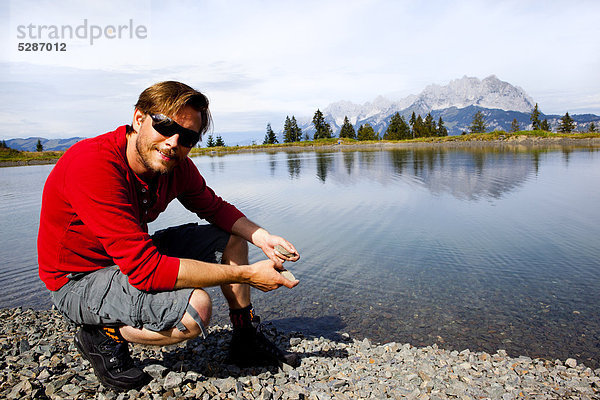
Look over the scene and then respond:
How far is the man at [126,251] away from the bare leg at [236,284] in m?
0.46

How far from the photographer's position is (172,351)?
455 centimetres

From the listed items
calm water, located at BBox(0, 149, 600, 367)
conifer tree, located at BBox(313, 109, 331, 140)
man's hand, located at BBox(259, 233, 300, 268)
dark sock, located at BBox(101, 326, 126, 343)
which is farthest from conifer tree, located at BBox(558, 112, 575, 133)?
dark sock, located at BBox(101, 326, 126, 343)

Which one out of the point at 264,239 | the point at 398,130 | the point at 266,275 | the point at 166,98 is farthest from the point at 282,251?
the point at 398,130

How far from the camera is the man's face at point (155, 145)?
338 cm

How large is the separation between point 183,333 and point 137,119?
6.42 feet

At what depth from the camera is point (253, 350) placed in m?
4.16

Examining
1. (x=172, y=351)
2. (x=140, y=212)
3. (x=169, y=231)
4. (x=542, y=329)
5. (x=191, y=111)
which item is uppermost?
(x=191, y=111)

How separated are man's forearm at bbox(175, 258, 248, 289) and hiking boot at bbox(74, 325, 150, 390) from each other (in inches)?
40.3

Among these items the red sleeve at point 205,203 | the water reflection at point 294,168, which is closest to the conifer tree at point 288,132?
the water reflection at point 294,168

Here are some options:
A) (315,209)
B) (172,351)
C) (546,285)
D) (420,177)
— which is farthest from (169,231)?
(420,177)

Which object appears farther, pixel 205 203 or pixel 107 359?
pixel 205 203

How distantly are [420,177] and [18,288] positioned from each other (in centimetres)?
2259

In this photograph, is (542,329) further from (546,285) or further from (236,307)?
(236,307)

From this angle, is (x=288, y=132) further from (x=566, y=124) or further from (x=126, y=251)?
(x=126, y=251)
